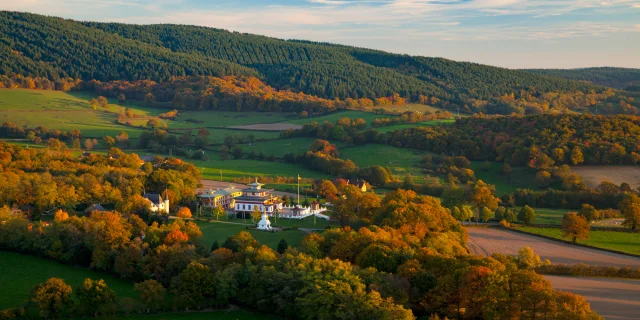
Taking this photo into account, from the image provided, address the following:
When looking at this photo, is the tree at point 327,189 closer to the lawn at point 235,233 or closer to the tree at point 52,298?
the lawn at point 235,233

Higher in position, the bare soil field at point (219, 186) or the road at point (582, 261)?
the road at point (582, 261)

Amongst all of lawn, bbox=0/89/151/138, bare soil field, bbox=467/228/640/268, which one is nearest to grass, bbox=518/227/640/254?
bare soil field, bbox=467/228/640/268

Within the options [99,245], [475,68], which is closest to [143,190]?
[99,245]

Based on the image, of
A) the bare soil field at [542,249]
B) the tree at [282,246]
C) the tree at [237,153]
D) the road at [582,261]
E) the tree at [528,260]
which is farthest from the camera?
the tree at [237,153]

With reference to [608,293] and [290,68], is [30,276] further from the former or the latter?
[290,68]

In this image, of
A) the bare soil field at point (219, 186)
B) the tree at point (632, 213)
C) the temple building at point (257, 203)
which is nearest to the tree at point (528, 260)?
the tree at point (632, 213)
